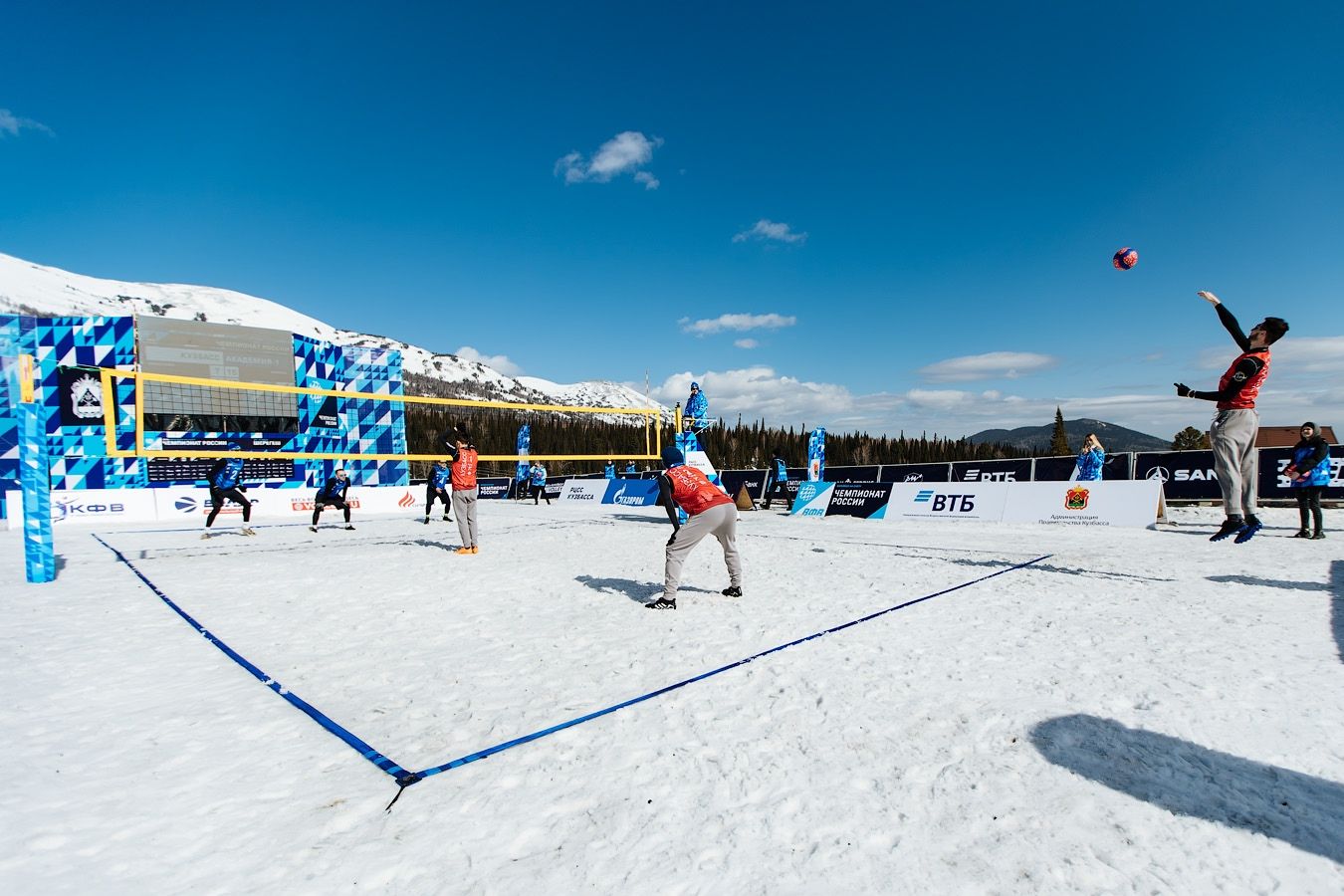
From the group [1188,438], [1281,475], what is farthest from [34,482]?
[1188,438]

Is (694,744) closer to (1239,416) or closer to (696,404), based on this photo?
(1239,416)

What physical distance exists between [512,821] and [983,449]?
11223cm

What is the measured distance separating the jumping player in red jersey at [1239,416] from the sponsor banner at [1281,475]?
13471mm

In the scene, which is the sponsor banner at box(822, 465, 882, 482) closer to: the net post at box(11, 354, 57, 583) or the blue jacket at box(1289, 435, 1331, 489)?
the blue jacket at box(1289, 435, 1331, 489)

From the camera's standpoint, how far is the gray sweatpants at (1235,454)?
551 centimetres

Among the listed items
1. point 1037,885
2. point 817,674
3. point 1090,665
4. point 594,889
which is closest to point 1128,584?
point 1090,665

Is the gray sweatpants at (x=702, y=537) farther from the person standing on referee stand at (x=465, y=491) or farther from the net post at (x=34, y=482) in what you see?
the net post at (x=34, y=482)

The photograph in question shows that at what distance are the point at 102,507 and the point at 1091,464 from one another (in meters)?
29.3

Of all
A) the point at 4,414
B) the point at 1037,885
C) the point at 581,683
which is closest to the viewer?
the point at 1037,885

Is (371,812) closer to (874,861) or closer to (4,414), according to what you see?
(874,861)

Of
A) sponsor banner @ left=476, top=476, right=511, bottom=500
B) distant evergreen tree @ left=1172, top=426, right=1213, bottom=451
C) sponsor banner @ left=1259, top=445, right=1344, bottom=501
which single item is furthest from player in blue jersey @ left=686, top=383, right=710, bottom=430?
distant evergreen tree @ left=1172, top=426, right=1213, bottom=451

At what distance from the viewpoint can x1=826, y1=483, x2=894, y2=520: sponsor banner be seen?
1641 cm

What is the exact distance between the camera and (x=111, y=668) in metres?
4.16

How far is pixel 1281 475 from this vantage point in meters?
15.5
